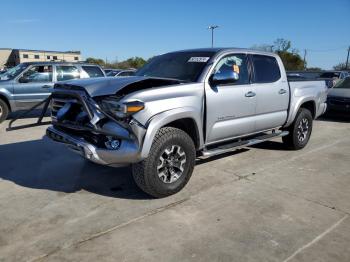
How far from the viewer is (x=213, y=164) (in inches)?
219

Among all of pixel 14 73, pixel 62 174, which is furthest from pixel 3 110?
pixel 62 174

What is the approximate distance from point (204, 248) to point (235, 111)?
2431mm

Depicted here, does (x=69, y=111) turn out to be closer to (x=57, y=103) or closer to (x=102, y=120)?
(x=57, y=103)

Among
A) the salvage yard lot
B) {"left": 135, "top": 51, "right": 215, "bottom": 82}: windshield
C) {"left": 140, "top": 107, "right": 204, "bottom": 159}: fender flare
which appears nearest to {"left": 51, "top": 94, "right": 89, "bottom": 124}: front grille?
{"left": 140, "top": 107, "right": 204, "bottom": 159}: fender flare

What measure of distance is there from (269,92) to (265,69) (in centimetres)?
42

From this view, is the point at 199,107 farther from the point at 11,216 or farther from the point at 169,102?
the point at 11,216

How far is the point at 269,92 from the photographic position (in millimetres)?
5656

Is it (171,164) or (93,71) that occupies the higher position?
(93,71)

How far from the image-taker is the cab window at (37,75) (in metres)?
10.1

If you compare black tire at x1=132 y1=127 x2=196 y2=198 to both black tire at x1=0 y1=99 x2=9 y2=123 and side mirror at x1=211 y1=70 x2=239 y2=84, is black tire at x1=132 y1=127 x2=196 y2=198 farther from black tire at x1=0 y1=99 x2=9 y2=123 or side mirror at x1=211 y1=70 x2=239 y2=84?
black tire at x1=0 y1=99 x2=9 y2=123

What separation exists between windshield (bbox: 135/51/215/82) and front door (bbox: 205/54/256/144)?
0.77ft

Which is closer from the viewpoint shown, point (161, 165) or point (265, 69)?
point (161, 165)

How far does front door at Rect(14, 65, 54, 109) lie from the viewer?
996 centimetres

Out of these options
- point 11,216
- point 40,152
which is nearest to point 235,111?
point 11,216
